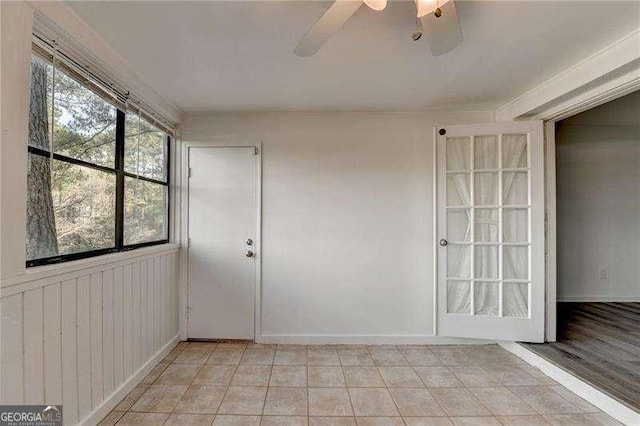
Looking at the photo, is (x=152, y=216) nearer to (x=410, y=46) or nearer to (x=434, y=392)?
(x=410, y=46)

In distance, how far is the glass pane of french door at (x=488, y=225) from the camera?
8.99 ft

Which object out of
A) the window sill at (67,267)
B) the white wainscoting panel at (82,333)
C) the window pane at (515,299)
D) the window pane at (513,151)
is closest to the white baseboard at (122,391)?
the white wainscoting panel at (82,333)

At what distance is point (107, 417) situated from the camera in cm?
190

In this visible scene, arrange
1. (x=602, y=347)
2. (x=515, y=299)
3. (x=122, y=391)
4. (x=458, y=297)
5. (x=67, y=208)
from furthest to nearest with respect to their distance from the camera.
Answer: (x=458, y=297) → (x=515, y=299) → (x=602, y=347) → (x=122, y=391) → (x=67, y=208)

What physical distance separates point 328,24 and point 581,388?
2.76 meters

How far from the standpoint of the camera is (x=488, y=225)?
280 centimetres

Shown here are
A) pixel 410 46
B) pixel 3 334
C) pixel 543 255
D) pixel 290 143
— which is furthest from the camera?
pixel 290 143

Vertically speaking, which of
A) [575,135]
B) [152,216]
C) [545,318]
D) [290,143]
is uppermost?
[575,135]

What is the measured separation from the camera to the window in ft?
4.96

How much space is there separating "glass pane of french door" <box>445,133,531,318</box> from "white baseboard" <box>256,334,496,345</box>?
37 centimetres

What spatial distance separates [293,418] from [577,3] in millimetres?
2679

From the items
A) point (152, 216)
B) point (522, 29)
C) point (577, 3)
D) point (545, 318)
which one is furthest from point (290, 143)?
point (545, 318)

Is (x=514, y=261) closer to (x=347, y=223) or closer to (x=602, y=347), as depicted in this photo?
(x=602, y=347)

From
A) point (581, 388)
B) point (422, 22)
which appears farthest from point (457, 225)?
point (422, 22)
